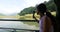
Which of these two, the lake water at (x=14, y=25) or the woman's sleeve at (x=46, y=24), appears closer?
the woman's sleeve at (x=46, y=24)

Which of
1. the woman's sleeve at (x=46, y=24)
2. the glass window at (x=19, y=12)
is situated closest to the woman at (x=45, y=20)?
the woman's sleeve at (x=46, y=24)

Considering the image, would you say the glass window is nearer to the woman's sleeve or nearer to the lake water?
the lake water

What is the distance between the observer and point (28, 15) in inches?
146

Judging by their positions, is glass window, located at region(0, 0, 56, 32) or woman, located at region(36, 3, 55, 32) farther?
glass window, located at region(0, 0, 56, 32)

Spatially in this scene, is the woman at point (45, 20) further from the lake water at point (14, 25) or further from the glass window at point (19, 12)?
the lake water at point (14, 25)

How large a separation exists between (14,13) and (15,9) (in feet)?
0.67

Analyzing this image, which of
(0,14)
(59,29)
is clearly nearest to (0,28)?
(0,14)

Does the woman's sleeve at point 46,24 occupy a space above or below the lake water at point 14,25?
above

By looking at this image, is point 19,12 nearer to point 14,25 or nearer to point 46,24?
point 14,25

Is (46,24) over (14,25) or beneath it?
over

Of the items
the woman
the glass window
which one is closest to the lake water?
the glass window

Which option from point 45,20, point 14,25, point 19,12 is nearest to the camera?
point 45,20

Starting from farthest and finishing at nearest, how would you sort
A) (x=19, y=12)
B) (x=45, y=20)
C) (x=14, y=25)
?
(x=19, y=12)
(x=14, y=25)
(x=45, y=20)

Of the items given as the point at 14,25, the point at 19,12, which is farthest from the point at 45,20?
the point at 19,12
